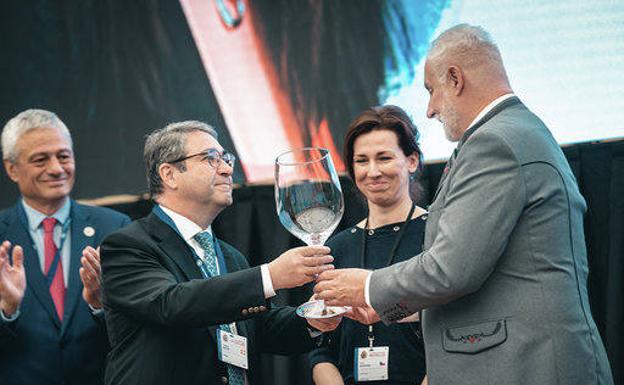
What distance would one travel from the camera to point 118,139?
4.56m

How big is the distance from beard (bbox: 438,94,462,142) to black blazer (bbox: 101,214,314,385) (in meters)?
→ 0.68

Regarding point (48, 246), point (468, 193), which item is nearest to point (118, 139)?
point (48, 246)

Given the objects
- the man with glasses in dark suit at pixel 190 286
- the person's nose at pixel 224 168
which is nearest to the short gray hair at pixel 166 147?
the man with glasses in dark suit at pixel 190 286

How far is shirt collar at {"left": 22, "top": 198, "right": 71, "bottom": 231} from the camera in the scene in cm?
354

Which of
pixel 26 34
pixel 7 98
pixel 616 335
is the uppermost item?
pixel 26 34

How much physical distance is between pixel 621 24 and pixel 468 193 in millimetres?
2094

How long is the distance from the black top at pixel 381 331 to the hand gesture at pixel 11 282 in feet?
3.92

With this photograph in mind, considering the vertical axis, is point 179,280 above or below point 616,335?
above

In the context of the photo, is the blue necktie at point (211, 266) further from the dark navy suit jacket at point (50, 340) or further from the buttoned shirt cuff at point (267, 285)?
the dark navy suit jacket at point (50, 340)

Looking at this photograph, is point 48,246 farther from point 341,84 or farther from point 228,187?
point 341,84

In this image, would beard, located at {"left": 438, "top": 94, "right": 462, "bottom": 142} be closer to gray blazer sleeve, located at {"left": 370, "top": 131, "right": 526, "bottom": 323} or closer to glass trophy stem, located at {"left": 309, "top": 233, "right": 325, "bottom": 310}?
gray blazer sleeve, located at {"left": 370, "top": 131, "right": 526, "bottom": 323}

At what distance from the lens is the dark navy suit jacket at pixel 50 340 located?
3.22 meters

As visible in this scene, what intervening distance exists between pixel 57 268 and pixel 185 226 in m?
1.02

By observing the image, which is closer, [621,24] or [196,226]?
[196,226]
